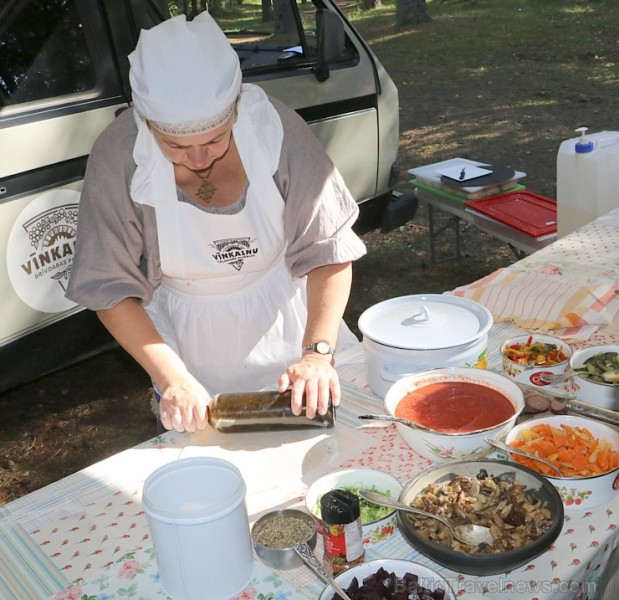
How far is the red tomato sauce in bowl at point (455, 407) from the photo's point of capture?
1447mm

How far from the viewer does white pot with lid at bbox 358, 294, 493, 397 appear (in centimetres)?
157

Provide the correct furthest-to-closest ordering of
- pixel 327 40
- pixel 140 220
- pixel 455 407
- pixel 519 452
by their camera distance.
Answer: pixel 327 40, pixel 140 220, pixel 455 407, pixel 519 452

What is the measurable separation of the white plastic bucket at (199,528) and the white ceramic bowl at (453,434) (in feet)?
1.27

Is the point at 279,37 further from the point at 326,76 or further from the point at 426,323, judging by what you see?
the point at 426,323

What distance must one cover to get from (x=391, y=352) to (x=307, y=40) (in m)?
2.63

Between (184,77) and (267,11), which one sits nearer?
(184,77)

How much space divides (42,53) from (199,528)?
7.61 ft

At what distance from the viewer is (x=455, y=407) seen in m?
1.49

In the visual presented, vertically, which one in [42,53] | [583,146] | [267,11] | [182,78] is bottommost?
[583,146]

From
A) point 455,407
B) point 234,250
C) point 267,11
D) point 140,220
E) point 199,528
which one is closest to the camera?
point 199,528


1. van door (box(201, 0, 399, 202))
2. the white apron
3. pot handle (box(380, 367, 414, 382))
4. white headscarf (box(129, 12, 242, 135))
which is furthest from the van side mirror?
pot handle (box(380, 367, 414, 382))

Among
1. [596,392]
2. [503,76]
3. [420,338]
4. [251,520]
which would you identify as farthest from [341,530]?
[503,76]

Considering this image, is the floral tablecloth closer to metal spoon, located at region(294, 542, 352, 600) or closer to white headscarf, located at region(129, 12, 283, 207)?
metal spoon, located at region(294, 542, 352, 600)

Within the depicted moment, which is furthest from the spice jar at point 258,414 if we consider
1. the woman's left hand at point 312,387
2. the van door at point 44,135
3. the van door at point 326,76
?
the van door at point 326,76
